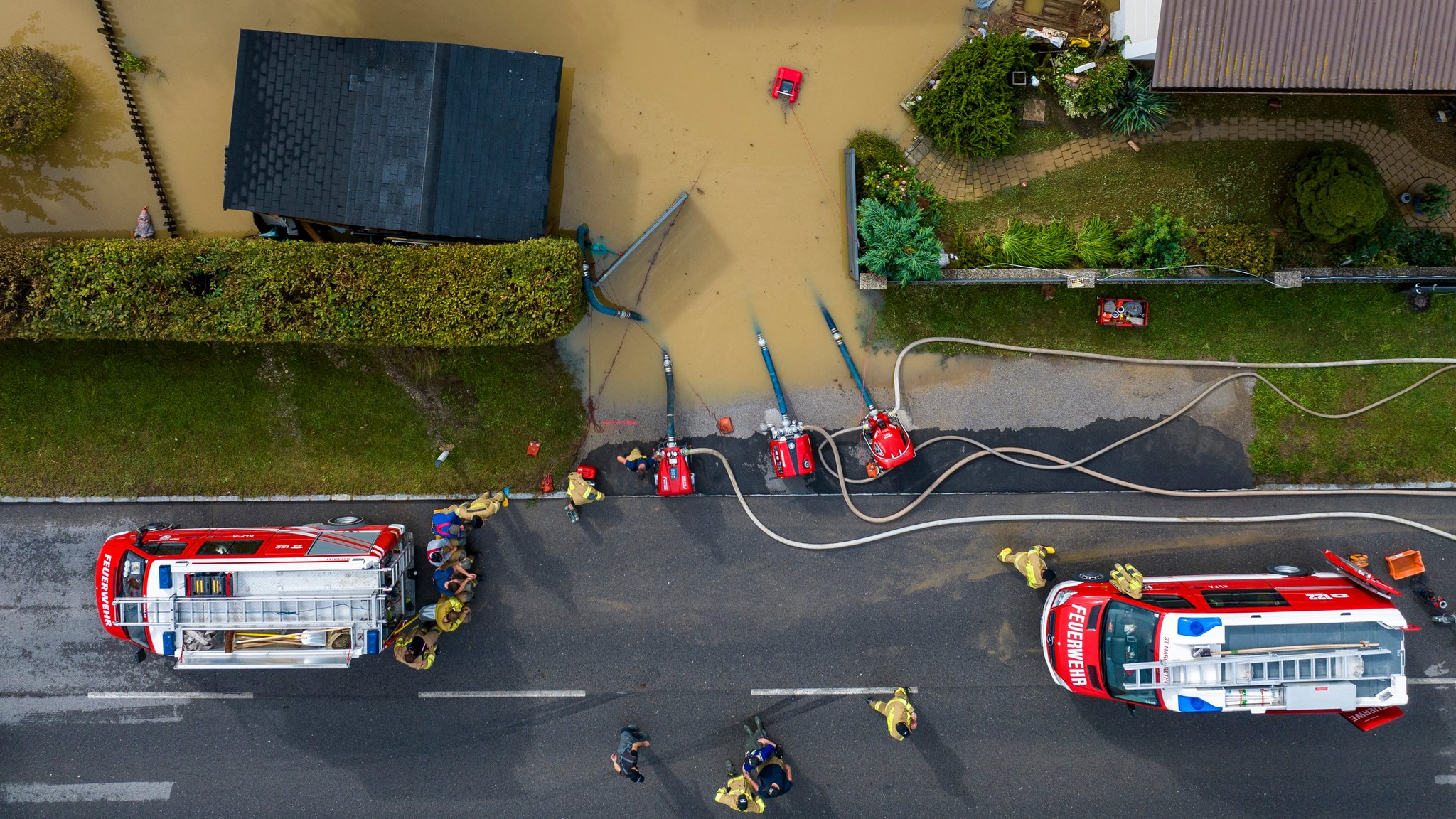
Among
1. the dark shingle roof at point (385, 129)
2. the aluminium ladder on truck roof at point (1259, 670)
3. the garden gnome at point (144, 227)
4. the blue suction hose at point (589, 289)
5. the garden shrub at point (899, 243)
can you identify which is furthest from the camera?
the garden gnome at point (144, 227)

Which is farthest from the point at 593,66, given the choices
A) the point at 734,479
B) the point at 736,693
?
the point at 736,693

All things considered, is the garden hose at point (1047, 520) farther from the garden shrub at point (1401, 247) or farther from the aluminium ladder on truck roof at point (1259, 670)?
the garden shrub at point (1401, 247)

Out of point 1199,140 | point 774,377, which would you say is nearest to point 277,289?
point 774,377

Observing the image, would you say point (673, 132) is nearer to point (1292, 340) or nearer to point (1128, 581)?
point (1128, 581)

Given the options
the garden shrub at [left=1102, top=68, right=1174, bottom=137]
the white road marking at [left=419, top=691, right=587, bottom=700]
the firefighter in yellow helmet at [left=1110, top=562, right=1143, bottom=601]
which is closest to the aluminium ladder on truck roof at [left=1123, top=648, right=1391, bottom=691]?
the firefighter in yellow helmet at [left=1110, top=562, right=1143, bottom=601]

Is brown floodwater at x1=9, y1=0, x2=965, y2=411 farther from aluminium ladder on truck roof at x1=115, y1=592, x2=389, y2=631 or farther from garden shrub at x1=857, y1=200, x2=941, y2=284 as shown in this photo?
aluminium ladder on truck roof at x1=115, y1=592, x2=389, y2=631

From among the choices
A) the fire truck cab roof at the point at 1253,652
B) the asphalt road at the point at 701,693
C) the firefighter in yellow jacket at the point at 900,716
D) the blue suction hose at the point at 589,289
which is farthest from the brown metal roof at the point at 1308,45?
the firefighter in yellow jacket at the point at 900,716
